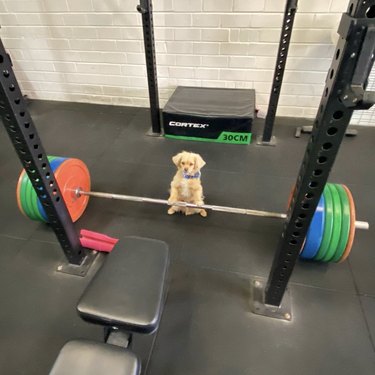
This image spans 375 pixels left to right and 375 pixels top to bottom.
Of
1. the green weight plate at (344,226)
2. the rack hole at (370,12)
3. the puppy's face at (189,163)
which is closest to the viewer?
the rack hole at (370,12)

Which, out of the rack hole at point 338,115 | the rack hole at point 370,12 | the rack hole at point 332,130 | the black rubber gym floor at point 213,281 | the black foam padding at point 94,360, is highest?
the rack hole at point 370,12

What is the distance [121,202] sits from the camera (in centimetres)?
202

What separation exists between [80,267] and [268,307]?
1.05 m

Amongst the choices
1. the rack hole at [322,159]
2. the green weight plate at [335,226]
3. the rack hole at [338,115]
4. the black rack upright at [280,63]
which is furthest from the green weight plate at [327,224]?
the black rack upright at [280,63]

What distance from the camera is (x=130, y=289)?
2.59 ft

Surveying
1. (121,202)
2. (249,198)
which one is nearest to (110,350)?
(121,202)

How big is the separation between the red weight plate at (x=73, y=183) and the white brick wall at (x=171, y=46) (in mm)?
1782

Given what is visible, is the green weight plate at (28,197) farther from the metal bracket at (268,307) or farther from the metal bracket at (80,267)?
the metal bracket at (268,307)

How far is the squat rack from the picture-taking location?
2.05 feet

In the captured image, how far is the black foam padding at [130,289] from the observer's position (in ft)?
2.37

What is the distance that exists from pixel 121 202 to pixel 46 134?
59.3 inches

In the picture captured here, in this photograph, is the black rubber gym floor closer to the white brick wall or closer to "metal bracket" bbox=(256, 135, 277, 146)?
A: "metal bracket" bbox=(256, 135, 277, 146)

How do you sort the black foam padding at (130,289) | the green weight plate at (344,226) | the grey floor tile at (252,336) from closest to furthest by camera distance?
the black foam padding at (130,289) → the grey floor tile at (252,336) → the green weight plate at (344,226)

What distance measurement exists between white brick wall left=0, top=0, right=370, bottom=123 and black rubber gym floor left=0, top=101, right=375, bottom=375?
91 centimetres
